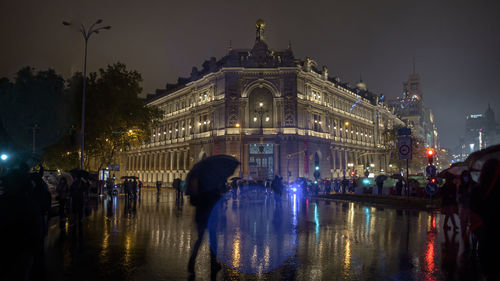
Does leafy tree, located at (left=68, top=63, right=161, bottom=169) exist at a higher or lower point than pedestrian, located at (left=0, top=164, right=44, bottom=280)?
higher

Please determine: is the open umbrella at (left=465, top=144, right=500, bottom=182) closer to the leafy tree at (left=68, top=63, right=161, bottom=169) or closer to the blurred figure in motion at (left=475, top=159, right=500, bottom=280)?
the blurred figure in motion at (left=475, top=159, right=500, bottom=280)

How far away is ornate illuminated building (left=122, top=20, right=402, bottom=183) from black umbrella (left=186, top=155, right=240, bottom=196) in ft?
131

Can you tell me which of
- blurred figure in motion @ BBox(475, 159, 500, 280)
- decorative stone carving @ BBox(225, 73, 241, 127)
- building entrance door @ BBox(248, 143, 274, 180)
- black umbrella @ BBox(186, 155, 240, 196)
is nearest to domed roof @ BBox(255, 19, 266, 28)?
decorative stone carving @ BBox(225, 73, 241, 127)

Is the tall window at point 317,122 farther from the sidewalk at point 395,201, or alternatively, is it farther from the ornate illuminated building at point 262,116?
the sidewalk at point 395,201

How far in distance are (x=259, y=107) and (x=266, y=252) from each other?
46.9m

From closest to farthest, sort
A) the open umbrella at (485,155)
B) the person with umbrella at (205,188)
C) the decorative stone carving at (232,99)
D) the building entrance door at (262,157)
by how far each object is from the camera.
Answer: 1. the open umbrella at (485,155)
2. the person with umbrella at (205,188)
3. the building entrance door at (262,157)
4. the decorative stone carving at (232,99)

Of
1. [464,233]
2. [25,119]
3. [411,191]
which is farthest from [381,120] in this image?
[464,233]

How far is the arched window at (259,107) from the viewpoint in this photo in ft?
181

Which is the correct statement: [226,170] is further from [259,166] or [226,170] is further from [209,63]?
[209,63]

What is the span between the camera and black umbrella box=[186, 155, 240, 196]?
8.29m

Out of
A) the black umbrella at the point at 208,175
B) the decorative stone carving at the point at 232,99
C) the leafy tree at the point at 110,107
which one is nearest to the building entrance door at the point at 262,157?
the decorative stone carving at the point at 232,99

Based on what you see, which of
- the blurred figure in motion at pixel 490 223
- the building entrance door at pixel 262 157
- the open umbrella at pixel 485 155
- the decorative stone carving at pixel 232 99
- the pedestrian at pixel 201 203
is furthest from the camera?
the decorative stone carving at pixel 232 99

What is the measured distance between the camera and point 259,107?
181 ft

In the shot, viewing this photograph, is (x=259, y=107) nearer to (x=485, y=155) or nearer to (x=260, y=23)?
(x=260, y=23)
